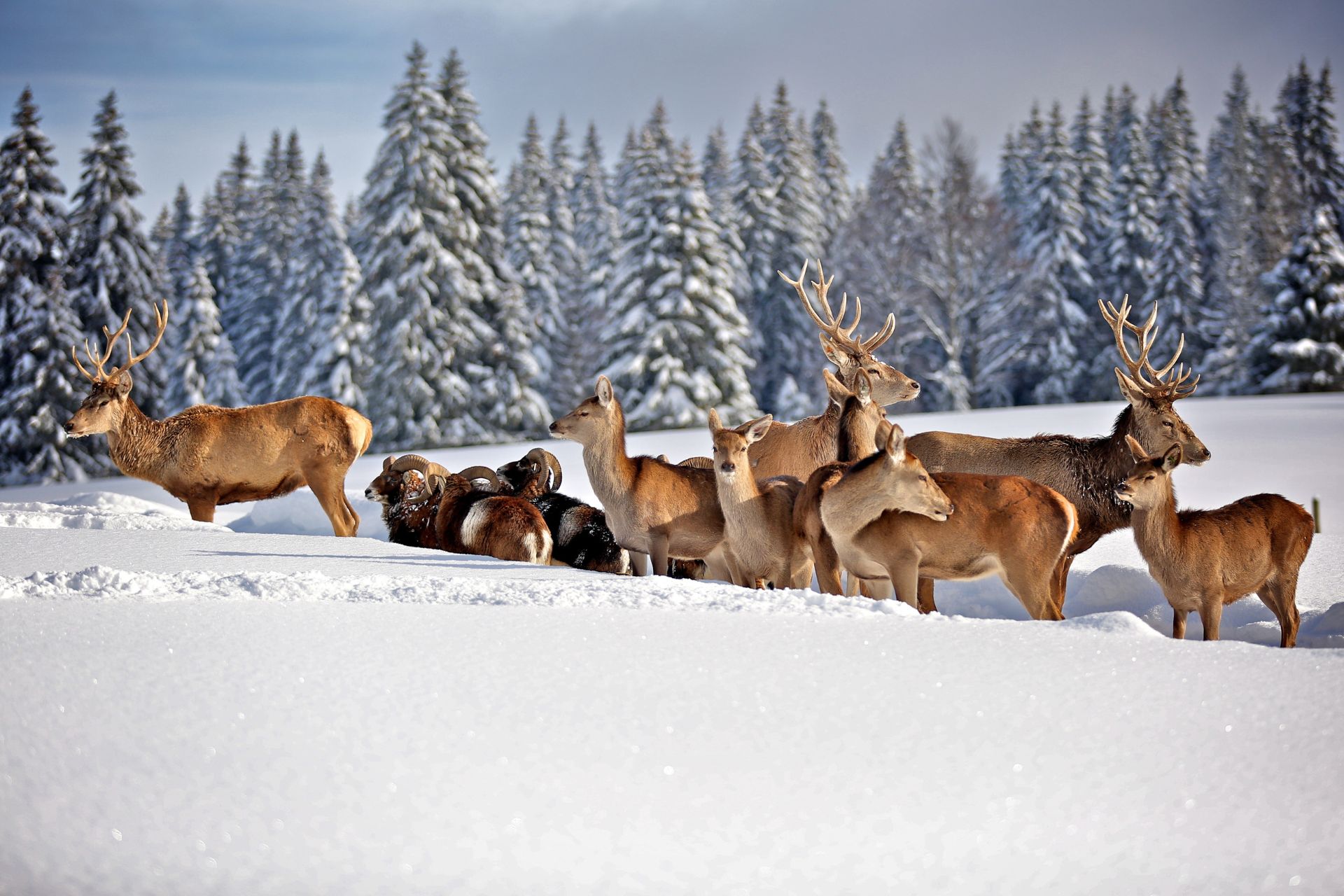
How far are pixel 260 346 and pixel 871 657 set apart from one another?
41.2 m

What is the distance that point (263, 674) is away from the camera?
367 cm

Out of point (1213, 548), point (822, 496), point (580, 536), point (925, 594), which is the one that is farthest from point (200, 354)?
point (1213, 548)

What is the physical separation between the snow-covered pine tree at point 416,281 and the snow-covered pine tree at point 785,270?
13537 mm

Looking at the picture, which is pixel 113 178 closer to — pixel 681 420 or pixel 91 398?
pixel 681 420

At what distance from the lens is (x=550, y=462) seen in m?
10.2

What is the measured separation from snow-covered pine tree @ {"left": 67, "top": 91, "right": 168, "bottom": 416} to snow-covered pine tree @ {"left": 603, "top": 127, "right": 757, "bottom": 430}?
12.5 meters

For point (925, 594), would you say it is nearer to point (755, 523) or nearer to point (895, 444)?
point (755, 523)

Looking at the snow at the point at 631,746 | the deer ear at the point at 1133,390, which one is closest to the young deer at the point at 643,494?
the snow at the point at 631,746

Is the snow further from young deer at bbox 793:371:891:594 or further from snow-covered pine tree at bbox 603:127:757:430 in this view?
snow-covered pine tree at bbox 603:127:757:430

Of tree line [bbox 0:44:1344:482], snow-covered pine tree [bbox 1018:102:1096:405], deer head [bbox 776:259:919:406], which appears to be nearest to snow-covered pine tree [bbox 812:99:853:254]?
tree line [bbox 0:44:1344:482]

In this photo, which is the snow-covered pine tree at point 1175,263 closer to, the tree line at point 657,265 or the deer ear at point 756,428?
the tree line at point 657,265

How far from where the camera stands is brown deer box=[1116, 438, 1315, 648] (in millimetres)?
6723

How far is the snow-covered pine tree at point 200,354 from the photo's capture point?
121ft

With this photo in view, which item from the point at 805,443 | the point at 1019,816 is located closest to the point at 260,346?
the point at 805,443
